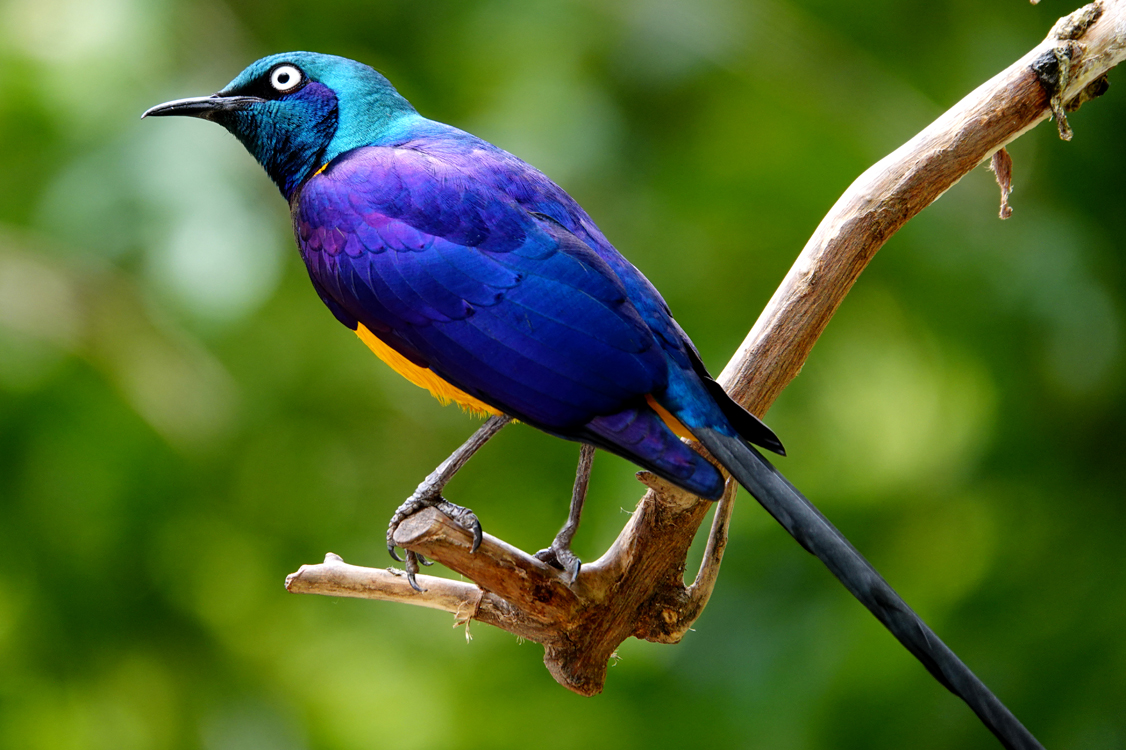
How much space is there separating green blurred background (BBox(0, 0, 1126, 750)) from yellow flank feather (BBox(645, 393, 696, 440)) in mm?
1966

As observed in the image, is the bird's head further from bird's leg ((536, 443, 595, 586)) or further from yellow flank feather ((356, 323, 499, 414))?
bird's leg ((536, 443, 595, 586))

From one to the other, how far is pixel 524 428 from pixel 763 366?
2.36 meters

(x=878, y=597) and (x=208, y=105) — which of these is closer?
(x=878, y=597)

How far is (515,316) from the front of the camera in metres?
2.28

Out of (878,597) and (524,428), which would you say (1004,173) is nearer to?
(878,597)

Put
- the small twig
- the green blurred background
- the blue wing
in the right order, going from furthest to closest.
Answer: the green blurred background → the small twig → the blue wing

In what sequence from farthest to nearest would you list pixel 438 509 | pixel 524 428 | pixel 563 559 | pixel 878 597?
pixel 524 428
pixel 563 559
pixel 438 509
pixel 878 597

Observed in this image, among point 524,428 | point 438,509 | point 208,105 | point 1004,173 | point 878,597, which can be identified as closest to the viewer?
point 878,597

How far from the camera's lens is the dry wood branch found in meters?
2.45

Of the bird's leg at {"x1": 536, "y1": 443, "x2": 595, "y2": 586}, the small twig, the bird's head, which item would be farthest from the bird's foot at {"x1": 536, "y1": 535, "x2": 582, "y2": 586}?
the small twig

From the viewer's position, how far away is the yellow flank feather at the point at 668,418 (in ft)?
7.36

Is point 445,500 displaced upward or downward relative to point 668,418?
downward

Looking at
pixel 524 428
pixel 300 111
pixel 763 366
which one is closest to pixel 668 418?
pixel 763 366

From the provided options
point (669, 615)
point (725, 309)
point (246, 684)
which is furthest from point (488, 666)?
point (669, 615)
